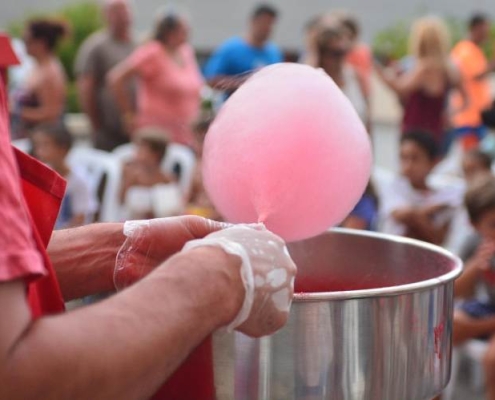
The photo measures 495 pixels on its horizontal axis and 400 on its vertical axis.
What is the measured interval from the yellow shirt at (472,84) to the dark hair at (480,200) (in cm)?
323

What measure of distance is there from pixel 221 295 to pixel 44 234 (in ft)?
0.87

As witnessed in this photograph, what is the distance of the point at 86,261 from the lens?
1.32 metres

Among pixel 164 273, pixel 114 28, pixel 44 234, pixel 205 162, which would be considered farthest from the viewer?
pixel 114 28

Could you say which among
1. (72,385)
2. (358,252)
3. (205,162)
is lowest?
(358,252)

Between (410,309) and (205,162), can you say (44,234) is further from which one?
(410,309)

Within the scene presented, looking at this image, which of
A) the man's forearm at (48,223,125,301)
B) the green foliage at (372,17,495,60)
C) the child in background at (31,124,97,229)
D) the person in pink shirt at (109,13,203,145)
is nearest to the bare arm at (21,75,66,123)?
the person in pink shirt at (109,13,203,145)

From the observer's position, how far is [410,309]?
1260 millimetres

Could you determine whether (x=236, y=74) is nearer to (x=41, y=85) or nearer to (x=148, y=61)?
(x=148, y=61)

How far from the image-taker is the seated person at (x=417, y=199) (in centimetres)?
379

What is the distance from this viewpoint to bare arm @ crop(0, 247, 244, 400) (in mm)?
861

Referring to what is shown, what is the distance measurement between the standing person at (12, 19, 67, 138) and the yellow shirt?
111 inches

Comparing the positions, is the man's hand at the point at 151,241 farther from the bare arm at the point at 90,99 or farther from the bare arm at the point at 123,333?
the bare arm at the point at 90,99

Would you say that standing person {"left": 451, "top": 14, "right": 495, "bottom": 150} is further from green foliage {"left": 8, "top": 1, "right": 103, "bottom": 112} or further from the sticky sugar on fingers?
the sticky sugar on fingers

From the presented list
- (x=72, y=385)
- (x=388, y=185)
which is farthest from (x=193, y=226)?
(x=388, y=185)
